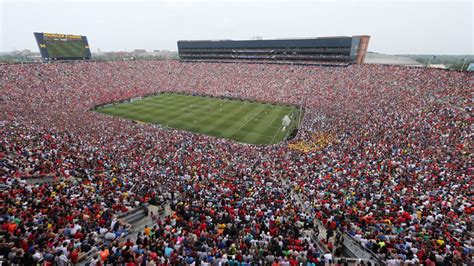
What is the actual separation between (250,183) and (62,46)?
210ft

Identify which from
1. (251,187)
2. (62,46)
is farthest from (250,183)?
(62,46)

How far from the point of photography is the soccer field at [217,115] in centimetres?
3173

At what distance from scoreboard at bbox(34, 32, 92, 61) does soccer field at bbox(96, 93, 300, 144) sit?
82.1 ft

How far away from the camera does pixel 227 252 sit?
8078mm

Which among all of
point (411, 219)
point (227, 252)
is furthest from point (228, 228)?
point (411, 219)

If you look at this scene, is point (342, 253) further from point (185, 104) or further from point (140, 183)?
point (185, 104)

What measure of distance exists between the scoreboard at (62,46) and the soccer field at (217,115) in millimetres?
25010

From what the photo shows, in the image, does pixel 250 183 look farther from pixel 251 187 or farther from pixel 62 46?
pixel 62 46

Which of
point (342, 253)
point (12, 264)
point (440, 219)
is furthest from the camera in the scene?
point (440, 219)

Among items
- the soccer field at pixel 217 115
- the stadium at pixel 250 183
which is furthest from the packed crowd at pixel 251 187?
the soccer field at pixel 217 115

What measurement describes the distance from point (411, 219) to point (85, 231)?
13333 mm

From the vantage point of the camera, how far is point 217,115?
39.2 meters

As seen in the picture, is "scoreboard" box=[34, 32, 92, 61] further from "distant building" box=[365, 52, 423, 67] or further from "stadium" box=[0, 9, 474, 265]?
"distant building" box=[365, 52, 423, 67]

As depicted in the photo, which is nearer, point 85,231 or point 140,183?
point 85,231
